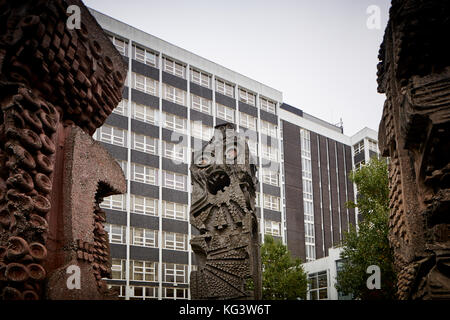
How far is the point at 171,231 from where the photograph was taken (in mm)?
39594

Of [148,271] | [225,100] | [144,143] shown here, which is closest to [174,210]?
[148,271]

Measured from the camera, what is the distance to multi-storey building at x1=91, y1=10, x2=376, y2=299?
37.3 meters

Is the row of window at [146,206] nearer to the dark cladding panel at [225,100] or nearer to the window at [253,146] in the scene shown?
the window at [253,146]

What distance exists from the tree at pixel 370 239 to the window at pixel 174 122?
17.6 m

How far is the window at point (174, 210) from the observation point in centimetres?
3975

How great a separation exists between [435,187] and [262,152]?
136ft

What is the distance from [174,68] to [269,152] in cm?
1206

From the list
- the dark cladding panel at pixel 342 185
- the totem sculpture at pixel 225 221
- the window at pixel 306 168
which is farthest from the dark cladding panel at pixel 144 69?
the dark cladding panel at pixel 342 185

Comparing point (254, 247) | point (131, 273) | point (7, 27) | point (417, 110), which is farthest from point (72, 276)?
point (131, 273)

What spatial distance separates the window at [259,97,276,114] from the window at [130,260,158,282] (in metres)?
19.9

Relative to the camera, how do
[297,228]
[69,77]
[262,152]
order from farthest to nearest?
[297,228] → [262,152] → [69,77]

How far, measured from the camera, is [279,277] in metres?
33.8
